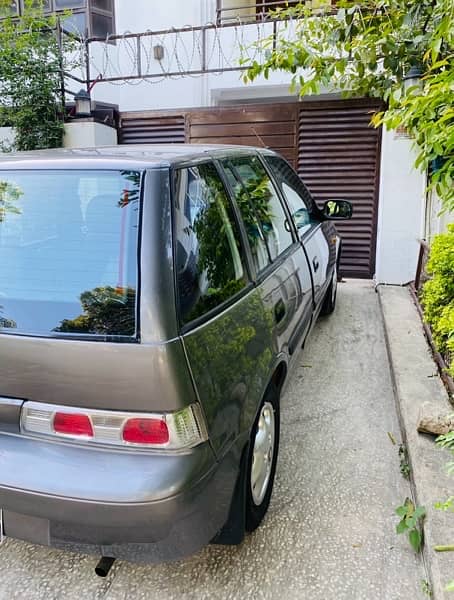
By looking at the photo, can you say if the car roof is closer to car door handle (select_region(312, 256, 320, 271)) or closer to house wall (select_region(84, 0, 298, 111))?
car door handle (select_region(312, 256, 320, 271))

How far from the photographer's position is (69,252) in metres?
1.74

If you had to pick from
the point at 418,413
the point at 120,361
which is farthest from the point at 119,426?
the point at 418,413

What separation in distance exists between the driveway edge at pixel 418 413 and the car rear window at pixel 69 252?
58.6 inches

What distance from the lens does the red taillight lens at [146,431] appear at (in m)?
1.54

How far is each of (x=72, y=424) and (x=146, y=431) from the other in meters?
0.25

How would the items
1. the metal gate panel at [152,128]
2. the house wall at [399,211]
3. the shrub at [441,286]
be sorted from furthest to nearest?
the metal gate panel at [152,128]
the house wall at [399,211]
the shrub at [441,286]

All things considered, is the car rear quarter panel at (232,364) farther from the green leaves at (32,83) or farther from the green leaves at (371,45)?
the green leaves at (32,83)

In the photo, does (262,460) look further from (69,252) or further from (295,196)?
(295,196)

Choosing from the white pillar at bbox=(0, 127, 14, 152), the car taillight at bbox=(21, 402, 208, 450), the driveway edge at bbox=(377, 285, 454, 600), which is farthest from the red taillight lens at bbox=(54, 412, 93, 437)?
the white pillar at bbox=(0, 127, 14, 152)

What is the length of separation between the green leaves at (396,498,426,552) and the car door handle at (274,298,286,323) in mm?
1035

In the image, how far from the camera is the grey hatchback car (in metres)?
1.53

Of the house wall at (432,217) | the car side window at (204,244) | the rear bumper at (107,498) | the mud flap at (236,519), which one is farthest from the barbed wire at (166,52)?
the rear bumper at (107,498)

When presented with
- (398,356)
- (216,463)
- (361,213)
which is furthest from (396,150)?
(216,463)

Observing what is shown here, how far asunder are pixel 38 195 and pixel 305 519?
1823 mm
